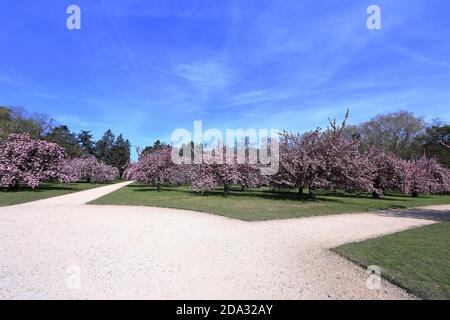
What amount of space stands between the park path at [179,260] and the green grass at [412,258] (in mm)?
309

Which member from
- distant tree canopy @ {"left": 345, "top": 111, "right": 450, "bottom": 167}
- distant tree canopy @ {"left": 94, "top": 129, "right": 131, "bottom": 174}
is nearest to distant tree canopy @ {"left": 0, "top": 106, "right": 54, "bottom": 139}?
distant tree canopy @ {"left": 94, "top": 129, "right": 131, "bottom": 174}

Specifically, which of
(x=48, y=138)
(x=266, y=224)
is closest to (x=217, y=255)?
(x=266, y=224)

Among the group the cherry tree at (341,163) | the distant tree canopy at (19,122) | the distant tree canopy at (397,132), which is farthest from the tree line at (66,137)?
the distant tree canopy at (397,132)

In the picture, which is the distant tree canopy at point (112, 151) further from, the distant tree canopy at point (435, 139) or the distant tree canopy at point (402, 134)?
the distant tree canopy at point (435, 139)

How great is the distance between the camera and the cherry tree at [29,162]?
23031 millimetres

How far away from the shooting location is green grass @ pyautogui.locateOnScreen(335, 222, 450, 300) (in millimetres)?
4382

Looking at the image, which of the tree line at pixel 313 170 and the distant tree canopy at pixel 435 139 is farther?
the distant tree canopy at pixel 435 139

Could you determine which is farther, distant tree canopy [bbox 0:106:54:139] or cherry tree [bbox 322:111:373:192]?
distant tree canopy [bbox 0:106:54:139]

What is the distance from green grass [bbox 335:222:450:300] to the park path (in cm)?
31

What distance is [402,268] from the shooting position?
5.14 m

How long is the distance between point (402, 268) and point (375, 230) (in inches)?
165

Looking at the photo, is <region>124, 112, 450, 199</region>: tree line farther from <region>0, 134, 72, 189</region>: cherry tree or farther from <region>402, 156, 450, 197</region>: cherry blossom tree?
<region>0, 134, 72, 189</region>: cherry tree
